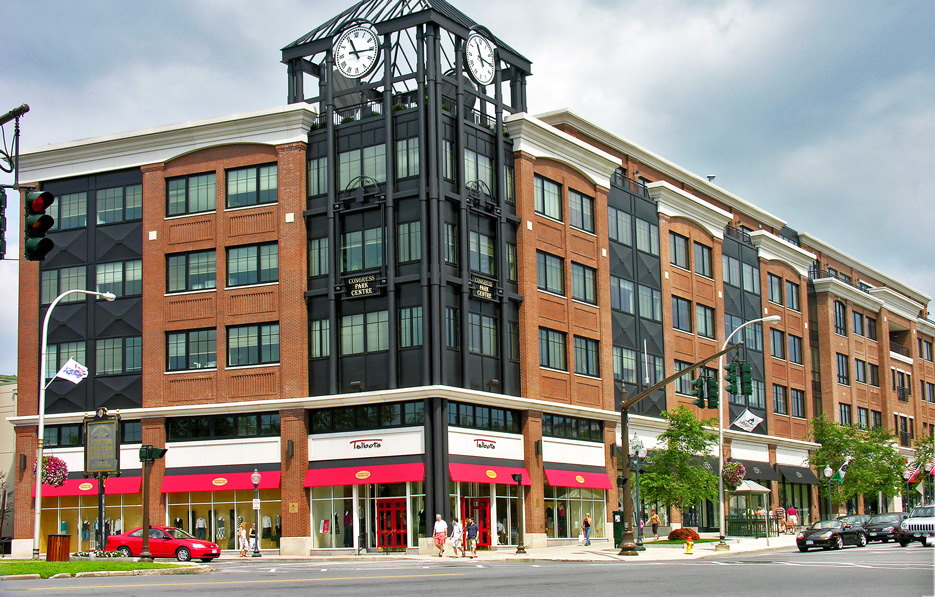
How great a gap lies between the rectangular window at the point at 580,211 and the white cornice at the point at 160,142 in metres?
14.6

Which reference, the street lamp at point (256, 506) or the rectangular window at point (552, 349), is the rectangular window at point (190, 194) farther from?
the rectangular window at point (552, 349)

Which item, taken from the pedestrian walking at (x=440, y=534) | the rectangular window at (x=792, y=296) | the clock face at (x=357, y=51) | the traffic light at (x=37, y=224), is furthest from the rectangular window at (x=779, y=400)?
the traffic light at (x=37, y=224)

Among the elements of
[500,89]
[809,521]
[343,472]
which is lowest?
[809,521]

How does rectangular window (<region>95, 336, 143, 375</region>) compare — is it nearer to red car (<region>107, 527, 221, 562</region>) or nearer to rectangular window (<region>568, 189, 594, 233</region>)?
red car (<region>107, 527, 221, 562</region>)

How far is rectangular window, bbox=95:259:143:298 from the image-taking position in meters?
55.7

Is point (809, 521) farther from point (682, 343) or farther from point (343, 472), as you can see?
point (343, 472)

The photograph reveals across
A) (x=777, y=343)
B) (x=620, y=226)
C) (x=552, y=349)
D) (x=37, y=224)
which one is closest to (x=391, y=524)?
(x=552, y=349)

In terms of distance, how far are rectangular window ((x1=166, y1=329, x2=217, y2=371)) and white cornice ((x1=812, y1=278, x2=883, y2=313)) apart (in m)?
52.3

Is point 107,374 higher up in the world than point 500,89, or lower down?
lower down

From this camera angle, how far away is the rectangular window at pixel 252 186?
53781 mm

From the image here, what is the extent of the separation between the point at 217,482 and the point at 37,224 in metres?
35.3

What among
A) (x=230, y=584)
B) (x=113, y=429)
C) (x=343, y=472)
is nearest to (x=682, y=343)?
(x=343, y=472)

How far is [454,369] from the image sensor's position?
4947 centimetres

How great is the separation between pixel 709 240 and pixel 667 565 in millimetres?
40845
